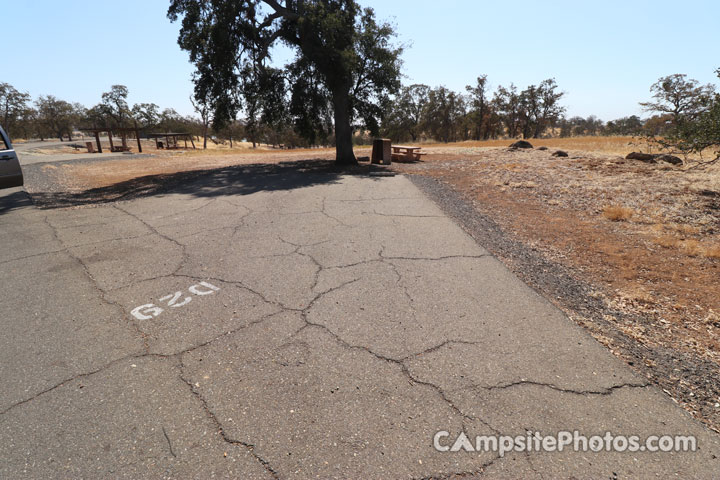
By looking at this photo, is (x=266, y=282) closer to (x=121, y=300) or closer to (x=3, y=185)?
(x=121, y=300)

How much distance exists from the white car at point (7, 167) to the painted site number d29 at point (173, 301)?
26.7 ft

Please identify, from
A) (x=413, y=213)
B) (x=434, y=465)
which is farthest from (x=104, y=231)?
(x=434, y=465)

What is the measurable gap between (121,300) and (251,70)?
49.1 feet

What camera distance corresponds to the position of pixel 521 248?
18.2 feet

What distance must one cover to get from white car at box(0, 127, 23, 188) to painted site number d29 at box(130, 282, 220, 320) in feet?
26.7

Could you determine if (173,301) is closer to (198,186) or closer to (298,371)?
(298,371)

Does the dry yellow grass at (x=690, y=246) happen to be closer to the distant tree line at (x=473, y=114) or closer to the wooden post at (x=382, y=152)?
the wooden post at (x=382, y=152)

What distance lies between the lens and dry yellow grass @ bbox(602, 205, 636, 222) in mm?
7109

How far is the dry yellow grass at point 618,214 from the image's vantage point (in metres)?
7.11

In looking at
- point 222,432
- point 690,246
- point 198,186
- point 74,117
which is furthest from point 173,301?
point 74,117

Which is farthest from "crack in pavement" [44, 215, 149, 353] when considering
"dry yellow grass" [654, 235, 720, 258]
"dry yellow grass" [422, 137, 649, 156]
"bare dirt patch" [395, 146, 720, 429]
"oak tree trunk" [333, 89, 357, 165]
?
"dry yellow grass" [422, 137, 649, 156]

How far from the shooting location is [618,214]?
716 centimetres
